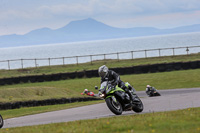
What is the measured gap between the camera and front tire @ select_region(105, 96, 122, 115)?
460 inches

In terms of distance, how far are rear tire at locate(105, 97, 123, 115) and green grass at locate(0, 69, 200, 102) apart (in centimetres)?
994

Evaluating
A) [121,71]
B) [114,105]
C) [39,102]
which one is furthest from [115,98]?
[121,71]

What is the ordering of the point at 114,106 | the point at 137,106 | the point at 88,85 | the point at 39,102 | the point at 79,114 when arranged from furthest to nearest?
the point at 88,85, the point at 39,102, the point at 79,114, the point at 137,106, the point at 114,106

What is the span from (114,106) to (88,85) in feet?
65.5

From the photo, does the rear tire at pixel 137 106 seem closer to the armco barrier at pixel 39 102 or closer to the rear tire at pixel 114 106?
the rear tire at pixel 114 106

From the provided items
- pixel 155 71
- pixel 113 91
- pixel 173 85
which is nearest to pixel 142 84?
pixel 173 85

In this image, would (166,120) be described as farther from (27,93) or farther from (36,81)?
(36,81)

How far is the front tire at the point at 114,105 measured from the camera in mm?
11695

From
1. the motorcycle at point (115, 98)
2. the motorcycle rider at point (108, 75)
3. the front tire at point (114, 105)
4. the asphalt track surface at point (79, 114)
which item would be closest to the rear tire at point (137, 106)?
the motorcycle at point (115, 98)

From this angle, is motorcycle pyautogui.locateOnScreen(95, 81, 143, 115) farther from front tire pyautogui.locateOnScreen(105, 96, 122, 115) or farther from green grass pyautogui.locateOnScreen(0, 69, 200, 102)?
green grass pyautogui.locateOnScreen(0, 69, 200, 102)

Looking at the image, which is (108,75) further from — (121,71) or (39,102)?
(121,71)

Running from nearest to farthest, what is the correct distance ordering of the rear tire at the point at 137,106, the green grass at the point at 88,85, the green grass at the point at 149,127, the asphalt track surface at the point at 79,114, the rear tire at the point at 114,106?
the green grass at the point at 149,127
the rear tire at the point at 114,106
the rear tire at the point at 137,106
the asphalt track surface at the point at 79,114
the green grass at the point at 88,85

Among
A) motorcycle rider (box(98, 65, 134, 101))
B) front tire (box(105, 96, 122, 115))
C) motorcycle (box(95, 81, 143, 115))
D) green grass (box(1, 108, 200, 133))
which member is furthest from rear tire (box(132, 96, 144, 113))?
Result: green grass (box(1, 108, 200, 133))

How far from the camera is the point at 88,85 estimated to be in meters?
31.8
